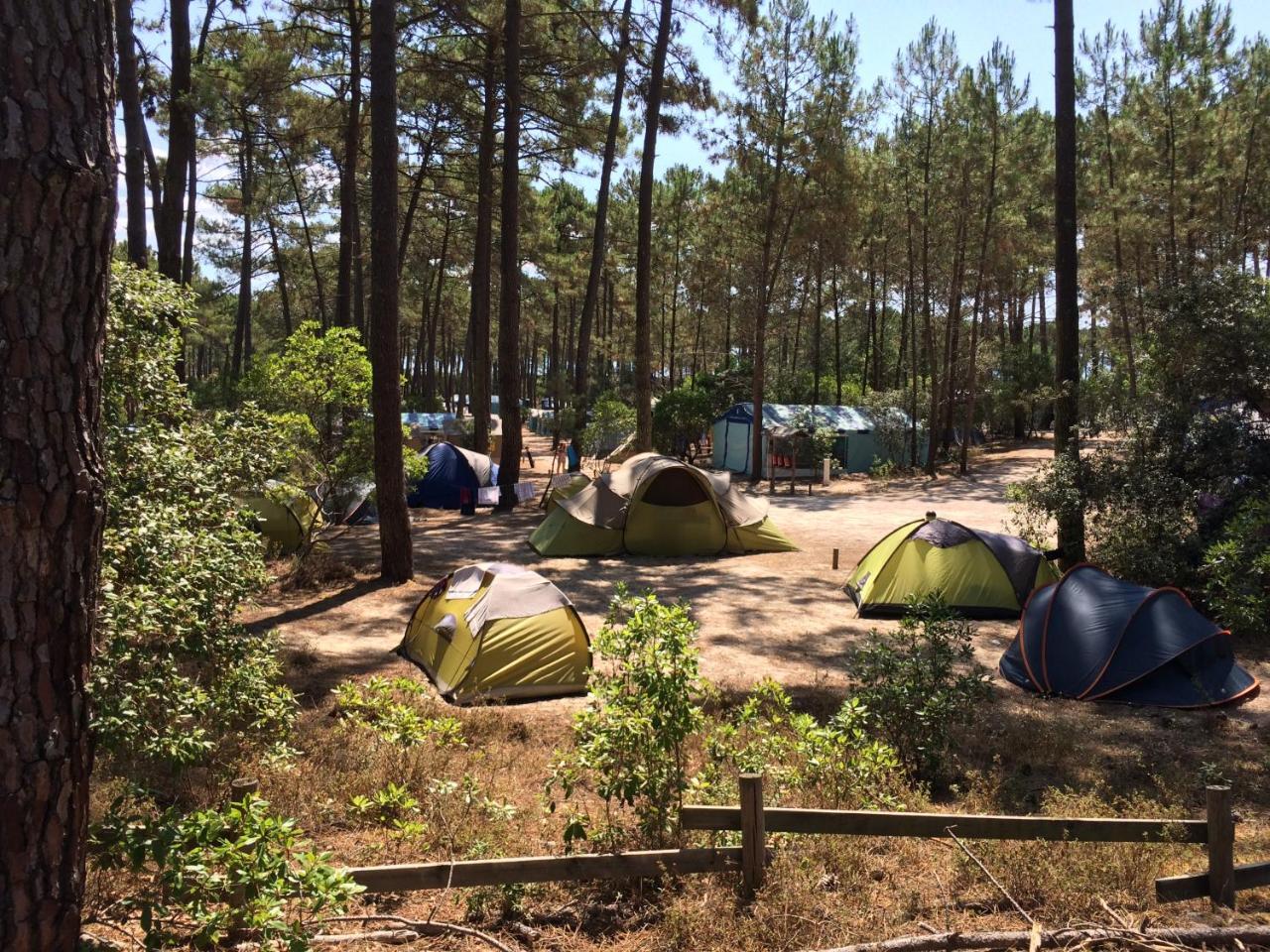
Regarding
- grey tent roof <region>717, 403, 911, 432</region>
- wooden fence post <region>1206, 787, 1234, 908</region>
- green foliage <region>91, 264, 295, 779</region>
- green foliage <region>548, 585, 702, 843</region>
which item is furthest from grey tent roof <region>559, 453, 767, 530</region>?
grey tent roof <region>717, 403, 911, 432</region>

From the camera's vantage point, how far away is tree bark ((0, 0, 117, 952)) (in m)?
2.25

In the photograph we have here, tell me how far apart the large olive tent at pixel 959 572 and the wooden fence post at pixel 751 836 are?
22.2 ft

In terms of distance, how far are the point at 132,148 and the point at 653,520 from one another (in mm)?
9171

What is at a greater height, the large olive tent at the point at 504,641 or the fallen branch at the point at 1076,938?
the large olive tent at the point at 504,641

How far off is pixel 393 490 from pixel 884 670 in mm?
7356

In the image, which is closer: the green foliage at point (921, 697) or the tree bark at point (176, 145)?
the green foliage at point (921, 697)

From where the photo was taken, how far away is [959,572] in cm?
Answer: 1027

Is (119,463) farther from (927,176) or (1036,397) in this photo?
(927,176)

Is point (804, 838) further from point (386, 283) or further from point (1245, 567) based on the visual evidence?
point (386, 283)

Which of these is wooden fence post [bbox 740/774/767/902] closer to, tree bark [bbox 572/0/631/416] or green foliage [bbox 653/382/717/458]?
tree bark [bbox 572/0/631/416]

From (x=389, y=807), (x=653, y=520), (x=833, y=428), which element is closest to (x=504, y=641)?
(x=389, y=807)

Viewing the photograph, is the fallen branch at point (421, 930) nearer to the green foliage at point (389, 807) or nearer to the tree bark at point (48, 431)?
the green foliage at point (389, 807)

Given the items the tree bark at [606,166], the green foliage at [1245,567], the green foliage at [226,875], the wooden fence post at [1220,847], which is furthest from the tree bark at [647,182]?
the green foliage at [226,875]

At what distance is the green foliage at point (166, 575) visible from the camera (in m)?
3.40
